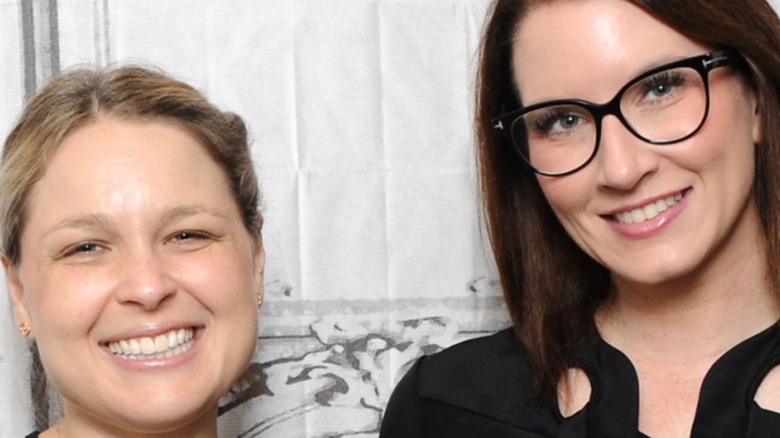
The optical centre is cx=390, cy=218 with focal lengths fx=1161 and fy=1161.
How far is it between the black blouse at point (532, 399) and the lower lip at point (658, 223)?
0.14m

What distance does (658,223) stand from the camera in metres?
1.10

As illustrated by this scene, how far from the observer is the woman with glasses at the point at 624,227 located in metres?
1.08

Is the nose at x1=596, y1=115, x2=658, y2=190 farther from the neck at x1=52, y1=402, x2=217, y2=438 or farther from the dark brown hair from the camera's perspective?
the neck at x1=52, y1=402, x2=217, y2=438

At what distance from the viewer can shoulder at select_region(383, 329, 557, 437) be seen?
3.92 ft

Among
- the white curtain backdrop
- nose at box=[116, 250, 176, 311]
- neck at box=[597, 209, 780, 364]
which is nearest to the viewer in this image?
nose at box=[116, 250, 176, 311]

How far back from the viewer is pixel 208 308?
43.0 inches

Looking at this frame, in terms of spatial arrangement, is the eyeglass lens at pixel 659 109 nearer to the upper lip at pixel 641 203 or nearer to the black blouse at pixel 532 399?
the upper lip at pixel 641 203

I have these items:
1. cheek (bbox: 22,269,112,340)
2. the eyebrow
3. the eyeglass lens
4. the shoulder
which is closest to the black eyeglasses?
the eyeglass lens

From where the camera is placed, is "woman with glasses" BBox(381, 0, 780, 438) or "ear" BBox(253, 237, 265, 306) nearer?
"woman with glasses" BBox(381, 0, 780, 438)

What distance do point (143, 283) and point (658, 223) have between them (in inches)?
19.0

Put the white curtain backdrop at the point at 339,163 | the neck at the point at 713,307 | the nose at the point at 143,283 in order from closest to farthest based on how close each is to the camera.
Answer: the nose at the point at 143,283, the neck at the point at 713,307, the white curtain backdrop at the point at 339,163

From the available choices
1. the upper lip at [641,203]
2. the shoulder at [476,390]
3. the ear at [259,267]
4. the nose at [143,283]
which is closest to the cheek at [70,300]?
the nose at [143,283]

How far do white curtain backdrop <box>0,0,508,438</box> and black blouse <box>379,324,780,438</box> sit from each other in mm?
168

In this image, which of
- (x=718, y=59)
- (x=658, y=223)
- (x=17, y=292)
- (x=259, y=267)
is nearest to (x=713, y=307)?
(x=658, y=223)
